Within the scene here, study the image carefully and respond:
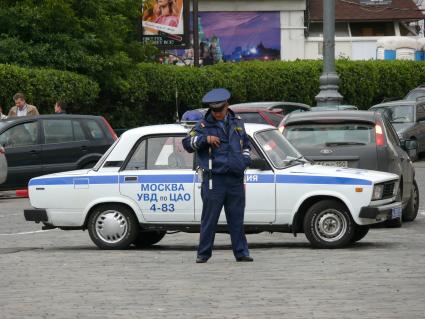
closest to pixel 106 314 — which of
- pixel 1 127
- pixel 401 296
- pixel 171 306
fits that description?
pixel 171 306

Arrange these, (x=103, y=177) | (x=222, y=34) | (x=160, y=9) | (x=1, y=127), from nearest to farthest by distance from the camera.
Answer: (x=103, y=177) < (x=1, y=127) < (x=160, y=9) < (x=222, y=34)

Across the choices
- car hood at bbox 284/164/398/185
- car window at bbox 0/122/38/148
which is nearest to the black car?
car window at bbox 0/122/38/148

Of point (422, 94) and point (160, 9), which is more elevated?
point (160, 9)

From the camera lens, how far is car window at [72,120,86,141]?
2623 centimetres

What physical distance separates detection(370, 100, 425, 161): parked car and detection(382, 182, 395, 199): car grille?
21314 millimetres

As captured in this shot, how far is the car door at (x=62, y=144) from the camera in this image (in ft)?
84.4

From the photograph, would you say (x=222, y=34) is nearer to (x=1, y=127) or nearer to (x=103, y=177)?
(x=1, y=127)

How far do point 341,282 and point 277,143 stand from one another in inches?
149

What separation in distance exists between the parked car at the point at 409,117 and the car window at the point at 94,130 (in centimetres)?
1148

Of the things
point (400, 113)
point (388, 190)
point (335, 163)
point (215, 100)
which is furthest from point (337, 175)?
point (400, 113)

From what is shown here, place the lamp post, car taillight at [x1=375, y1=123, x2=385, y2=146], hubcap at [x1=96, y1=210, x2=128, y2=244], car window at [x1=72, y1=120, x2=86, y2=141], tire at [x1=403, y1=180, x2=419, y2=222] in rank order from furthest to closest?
the lamp post < car window at [x1=72, y1=120, x2=86, y2=141] < tire at [x1=403, y1=180, x2=419, y2=222] < car taillight at [x1=375, y1=123, x2=385, y2=146] < hubcap at [x1=96, y1=210, x2=128, y2=244]

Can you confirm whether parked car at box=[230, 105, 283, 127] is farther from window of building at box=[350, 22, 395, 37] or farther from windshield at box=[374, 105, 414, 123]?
window of building at box=[350, 22, 395, 37]

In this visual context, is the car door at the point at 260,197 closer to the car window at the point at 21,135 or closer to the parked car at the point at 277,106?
A: the car window at the point at 21,135

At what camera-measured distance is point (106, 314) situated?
9.79 meters
